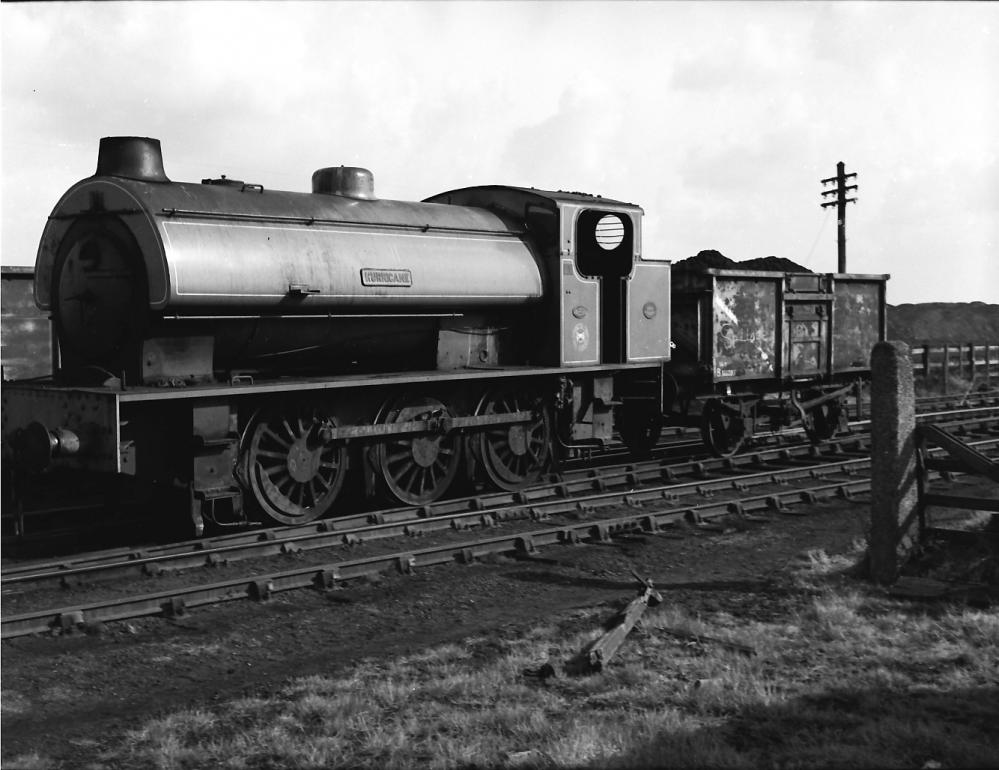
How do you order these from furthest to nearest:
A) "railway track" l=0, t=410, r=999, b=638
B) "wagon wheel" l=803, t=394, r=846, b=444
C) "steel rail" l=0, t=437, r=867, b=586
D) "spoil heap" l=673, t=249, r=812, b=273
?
"spoil heap" l=673, t=249, r=812, b=273 → "wagon wheel" l=803, t=394, r=846, b=444 → "steel rail" l=0, t=437, r=867, b=586 → "railway track" l=0, t=410, r=999, b=638

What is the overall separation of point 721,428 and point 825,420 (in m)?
2.54

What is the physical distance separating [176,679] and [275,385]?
3.70 metres

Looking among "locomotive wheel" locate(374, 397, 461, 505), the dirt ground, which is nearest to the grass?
the dirt ground

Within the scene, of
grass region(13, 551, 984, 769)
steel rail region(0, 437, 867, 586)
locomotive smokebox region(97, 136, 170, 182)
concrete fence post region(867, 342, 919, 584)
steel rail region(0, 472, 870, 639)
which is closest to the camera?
grass region(13, 551, 984, 769)

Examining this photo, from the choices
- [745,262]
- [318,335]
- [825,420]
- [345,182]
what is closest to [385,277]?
[318,335]

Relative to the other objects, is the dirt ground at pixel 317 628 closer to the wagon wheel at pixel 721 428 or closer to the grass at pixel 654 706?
the grass at pixel 654 706

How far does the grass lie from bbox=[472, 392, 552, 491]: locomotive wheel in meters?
4.87

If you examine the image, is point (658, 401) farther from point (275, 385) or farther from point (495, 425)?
point (275, 385)

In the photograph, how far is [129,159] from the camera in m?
9.35

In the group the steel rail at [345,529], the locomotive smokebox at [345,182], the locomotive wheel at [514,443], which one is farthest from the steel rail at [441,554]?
the locomotive smokebox at [345,182]

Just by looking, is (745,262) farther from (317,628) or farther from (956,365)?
(317,628)

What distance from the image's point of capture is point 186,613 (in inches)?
288

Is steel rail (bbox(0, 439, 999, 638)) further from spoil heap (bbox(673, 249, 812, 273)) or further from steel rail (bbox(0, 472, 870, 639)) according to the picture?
spoil heap (bbox(673, 249, 812, 273))

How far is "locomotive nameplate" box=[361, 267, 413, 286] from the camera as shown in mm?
10180
